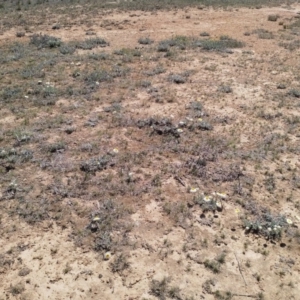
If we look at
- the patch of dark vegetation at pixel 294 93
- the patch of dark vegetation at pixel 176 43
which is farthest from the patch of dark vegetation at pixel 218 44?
the patch of dark vegetation at pixel 294 93

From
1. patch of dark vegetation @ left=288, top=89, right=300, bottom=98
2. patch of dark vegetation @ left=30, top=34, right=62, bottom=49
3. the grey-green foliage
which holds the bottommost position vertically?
the grey-green foliage

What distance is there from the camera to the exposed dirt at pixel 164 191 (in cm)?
462

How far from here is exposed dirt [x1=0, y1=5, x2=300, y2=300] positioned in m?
4.62

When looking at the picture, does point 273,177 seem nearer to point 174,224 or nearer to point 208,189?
point 208,189

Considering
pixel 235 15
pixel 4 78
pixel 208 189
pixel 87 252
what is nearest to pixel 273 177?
pixel 208 189

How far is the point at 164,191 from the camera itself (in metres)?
6.11

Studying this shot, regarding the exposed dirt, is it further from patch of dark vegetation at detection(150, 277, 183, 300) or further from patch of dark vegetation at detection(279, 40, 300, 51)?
patch of dark vegetation at detection(279, 40, 300, 51)

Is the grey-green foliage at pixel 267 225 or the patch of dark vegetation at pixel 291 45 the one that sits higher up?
the patch of dark vegetation at pixel 291 45

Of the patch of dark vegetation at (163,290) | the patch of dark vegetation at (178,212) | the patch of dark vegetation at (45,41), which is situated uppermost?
the patch of dark vegetation at (45,41)

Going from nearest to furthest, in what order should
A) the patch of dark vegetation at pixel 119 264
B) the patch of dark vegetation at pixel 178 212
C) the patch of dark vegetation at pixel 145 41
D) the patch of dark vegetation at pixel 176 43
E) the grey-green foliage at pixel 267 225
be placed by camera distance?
the patch of dark vegetation at pixel 119 264, the grey-green foliage at pixel 267 225, the patch of dark vegetation at pixel 178 212, the patch of dark vegetation at pixel 176 43, the patch of dark vegetation at pixel 145 41

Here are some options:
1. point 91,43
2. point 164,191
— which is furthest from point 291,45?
point 164,191

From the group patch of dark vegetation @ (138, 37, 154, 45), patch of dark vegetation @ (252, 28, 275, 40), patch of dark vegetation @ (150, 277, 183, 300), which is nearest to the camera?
patch of dark vegetation @ (150, 277, 183, 300)

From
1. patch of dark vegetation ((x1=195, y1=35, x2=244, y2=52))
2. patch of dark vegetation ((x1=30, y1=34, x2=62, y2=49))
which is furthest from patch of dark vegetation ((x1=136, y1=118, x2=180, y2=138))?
patch of dark vegetation ((x1=30, y1=34, x2=62, y2=49))

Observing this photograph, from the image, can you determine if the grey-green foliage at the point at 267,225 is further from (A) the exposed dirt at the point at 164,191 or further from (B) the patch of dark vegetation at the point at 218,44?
(B) the patch of dark vegetation at the point at 218,44
